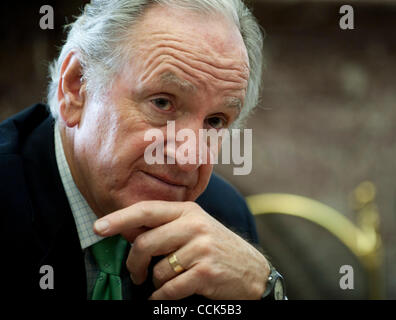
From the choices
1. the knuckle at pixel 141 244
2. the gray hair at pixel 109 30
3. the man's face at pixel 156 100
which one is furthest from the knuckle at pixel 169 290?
the gray hair at pixel 109 30

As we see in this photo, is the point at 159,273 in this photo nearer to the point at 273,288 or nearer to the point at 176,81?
the point at 273,288

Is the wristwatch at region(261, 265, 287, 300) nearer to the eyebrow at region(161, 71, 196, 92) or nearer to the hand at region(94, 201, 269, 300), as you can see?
the hand at region(94, 201, 269, 300)

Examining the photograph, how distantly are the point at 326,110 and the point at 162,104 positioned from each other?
2.51 m

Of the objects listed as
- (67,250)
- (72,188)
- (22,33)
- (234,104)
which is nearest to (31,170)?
(72,188)

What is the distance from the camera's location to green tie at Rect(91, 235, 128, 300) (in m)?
1.45

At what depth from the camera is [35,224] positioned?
1439mm

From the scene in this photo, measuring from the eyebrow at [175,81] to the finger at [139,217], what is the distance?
31 cm

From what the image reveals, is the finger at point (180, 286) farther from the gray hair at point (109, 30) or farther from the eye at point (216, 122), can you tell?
the gray hair at point (109, 30)

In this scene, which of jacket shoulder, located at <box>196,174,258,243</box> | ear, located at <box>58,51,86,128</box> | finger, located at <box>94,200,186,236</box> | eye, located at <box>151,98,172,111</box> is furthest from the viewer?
jacket shoulder, located at <box>196,174,258,243</box>

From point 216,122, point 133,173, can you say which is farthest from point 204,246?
point 216,122

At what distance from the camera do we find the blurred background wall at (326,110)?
3557mm

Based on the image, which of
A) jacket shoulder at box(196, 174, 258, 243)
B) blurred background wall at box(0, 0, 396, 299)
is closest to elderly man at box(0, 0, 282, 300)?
jacket shoulder at box(196, 174, 258, 243)

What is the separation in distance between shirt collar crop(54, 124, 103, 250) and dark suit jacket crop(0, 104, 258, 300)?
0.02 metres
